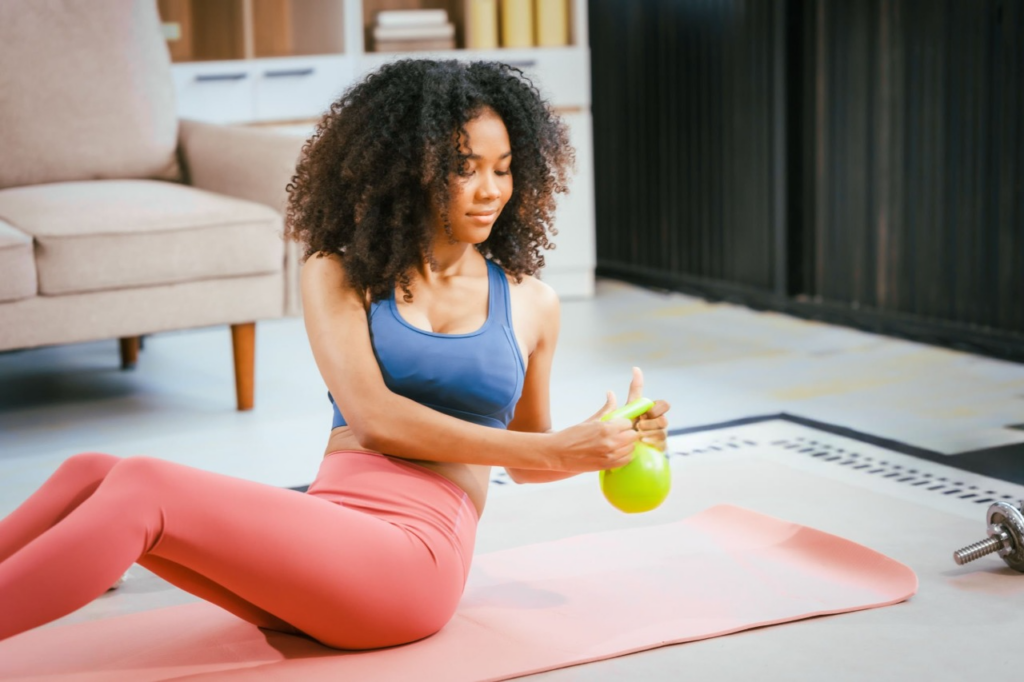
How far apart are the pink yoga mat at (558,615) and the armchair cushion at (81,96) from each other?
6.40ft

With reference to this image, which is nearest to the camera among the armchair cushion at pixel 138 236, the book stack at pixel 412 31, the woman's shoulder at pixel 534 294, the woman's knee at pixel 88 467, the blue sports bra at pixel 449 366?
the woman's knee at pixel 88 467

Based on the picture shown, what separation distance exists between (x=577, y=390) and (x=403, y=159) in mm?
1658

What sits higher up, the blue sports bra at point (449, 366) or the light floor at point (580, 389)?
the blue sports bra at point (449, 366)

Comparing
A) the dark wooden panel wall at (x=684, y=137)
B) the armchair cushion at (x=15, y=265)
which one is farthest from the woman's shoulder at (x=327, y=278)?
the dark wooden panel wall at (x=684, y=137)

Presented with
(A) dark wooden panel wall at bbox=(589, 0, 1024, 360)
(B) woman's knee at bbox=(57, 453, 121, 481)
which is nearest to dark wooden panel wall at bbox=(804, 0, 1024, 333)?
(A) dark wooden panel wall at bbox=(589, 0, 1024, 360)

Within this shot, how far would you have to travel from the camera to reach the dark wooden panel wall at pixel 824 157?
3.34 meters

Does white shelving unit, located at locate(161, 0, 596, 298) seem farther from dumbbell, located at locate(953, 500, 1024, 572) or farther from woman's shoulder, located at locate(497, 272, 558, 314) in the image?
dumbbell, located at locate(953, 500, 1024, 572)

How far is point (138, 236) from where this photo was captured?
2859 mm

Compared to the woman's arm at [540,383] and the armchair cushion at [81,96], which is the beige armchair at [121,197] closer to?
the armchair cushion at [81,96]

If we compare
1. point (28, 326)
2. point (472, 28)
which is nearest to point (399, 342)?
point (28, 326)

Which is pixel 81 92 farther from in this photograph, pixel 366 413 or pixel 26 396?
pixel 366 413

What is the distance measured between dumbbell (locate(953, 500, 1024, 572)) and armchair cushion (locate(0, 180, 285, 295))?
1.60 meters

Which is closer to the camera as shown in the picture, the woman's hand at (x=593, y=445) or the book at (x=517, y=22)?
the woman's hand at (x=593, y=445)

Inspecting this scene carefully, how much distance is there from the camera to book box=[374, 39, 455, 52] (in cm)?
434
